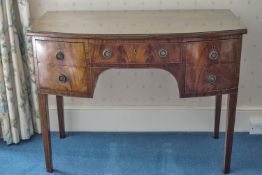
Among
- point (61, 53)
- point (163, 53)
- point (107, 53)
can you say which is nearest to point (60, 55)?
point (61, 53)

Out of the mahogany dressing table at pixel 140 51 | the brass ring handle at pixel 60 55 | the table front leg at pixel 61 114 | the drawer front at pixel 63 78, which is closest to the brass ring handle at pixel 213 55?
the mahogany dressing table at pixel 140 51

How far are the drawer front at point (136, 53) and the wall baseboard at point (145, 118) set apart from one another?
2.26ft

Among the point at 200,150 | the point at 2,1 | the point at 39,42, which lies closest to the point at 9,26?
the point at 2,1

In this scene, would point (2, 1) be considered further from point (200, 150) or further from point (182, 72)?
point (200, 150)

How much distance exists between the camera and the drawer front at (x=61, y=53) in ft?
6.41

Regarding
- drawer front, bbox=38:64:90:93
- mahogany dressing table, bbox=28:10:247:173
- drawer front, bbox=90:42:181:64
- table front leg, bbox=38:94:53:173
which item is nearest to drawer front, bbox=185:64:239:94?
mahogany dressing table, bbox=28:10:247:173

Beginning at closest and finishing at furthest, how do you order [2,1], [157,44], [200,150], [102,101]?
[157,44] < [2,1] < [200,150] < [102,101]

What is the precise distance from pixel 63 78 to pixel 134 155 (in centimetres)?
69

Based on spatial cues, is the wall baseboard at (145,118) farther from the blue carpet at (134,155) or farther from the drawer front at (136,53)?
the drawer front at (136,53)

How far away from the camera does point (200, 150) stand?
2.45 meters

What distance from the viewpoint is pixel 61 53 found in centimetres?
197

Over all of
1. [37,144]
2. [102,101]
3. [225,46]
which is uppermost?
[225,46]

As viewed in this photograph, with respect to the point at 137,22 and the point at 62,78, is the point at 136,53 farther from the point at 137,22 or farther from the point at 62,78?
the point at 62,78

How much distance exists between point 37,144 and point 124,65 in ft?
3.03
